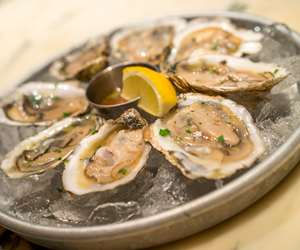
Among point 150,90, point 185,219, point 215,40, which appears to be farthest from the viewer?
point 215,40

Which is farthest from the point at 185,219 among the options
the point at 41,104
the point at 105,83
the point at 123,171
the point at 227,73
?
the point at 41,104

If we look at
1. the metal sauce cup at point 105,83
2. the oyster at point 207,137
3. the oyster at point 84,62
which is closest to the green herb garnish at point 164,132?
the oyster at point 207,137

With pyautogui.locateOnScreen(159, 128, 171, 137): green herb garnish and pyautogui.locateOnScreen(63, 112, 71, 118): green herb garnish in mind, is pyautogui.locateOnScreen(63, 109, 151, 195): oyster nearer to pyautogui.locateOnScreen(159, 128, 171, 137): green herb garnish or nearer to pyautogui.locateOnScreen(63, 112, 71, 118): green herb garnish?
pyautogui.locateOnScreen(159, 128, 171, 137): green herb garnish

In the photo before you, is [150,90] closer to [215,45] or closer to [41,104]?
[215,45]

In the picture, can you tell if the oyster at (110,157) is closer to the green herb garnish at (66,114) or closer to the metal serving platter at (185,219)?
the metal serving platter at (185,219)

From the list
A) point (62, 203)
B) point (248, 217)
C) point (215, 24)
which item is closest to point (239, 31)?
point (215, 24)

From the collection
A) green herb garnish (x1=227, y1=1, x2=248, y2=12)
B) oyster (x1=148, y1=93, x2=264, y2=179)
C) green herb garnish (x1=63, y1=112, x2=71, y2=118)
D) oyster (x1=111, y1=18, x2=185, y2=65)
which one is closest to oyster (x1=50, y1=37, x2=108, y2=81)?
oyster (x1=111, y1=18, x2=185, y2=65)

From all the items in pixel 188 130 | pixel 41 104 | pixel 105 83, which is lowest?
pixel 41 104
